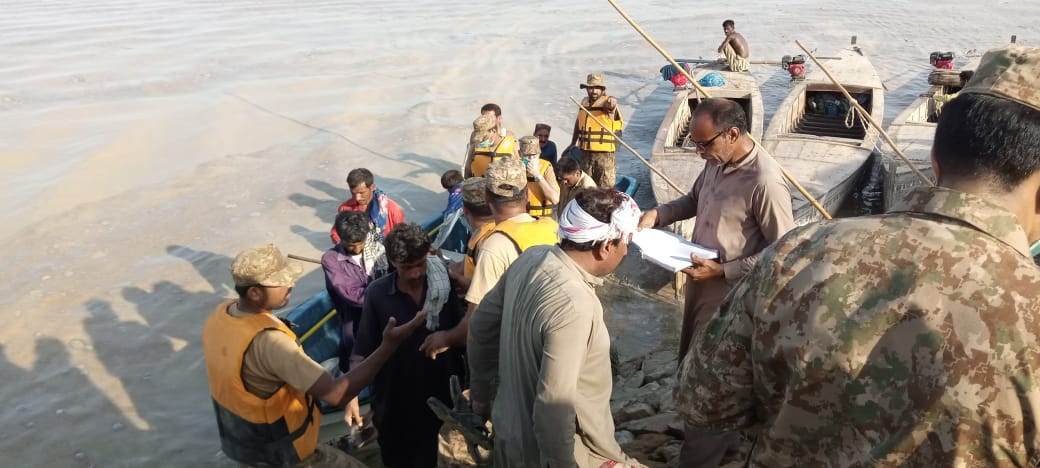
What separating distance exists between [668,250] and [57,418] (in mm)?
4775

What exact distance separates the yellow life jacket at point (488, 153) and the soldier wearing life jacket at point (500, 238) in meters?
3.39

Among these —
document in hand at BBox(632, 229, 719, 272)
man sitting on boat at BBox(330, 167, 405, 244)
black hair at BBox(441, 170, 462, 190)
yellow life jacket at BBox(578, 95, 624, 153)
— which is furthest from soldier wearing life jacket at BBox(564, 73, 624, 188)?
document in hand at BBox(632, 229, 719, 272)

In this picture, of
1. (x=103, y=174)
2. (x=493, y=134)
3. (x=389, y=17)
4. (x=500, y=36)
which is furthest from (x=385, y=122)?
(x=389, y=17)

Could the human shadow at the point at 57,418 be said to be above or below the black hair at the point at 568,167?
below

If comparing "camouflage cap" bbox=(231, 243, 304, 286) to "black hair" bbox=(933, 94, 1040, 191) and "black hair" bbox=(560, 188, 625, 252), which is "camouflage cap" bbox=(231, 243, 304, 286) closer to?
"black hair" bbox=(560, 188, 625, 252)

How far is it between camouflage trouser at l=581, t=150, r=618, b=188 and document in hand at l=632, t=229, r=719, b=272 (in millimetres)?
4493

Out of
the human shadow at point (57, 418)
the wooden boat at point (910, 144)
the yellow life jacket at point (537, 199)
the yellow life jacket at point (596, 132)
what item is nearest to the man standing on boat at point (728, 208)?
the yellow life jacket at point (537, 199)

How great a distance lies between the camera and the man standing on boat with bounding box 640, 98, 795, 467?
137 inches

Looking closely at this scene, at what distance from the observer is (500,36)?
2147 cm

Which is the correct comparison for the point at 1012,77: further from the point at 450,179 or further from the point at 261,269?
the point at 450,179

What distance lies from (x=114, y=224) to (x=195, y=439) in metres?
5.38

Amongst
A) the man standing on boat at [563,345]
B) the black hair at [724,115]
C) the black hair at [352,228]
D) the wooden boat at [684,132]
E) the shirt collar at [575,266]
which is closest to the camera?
the man standing on boat at [563,345]

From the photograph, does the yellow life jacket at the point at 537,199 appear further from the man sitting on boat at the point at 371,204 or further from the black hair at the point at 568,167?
the man sitting on boat at the point at 371,204

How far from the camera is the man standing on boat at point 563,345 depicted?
→ 2.34 meters
